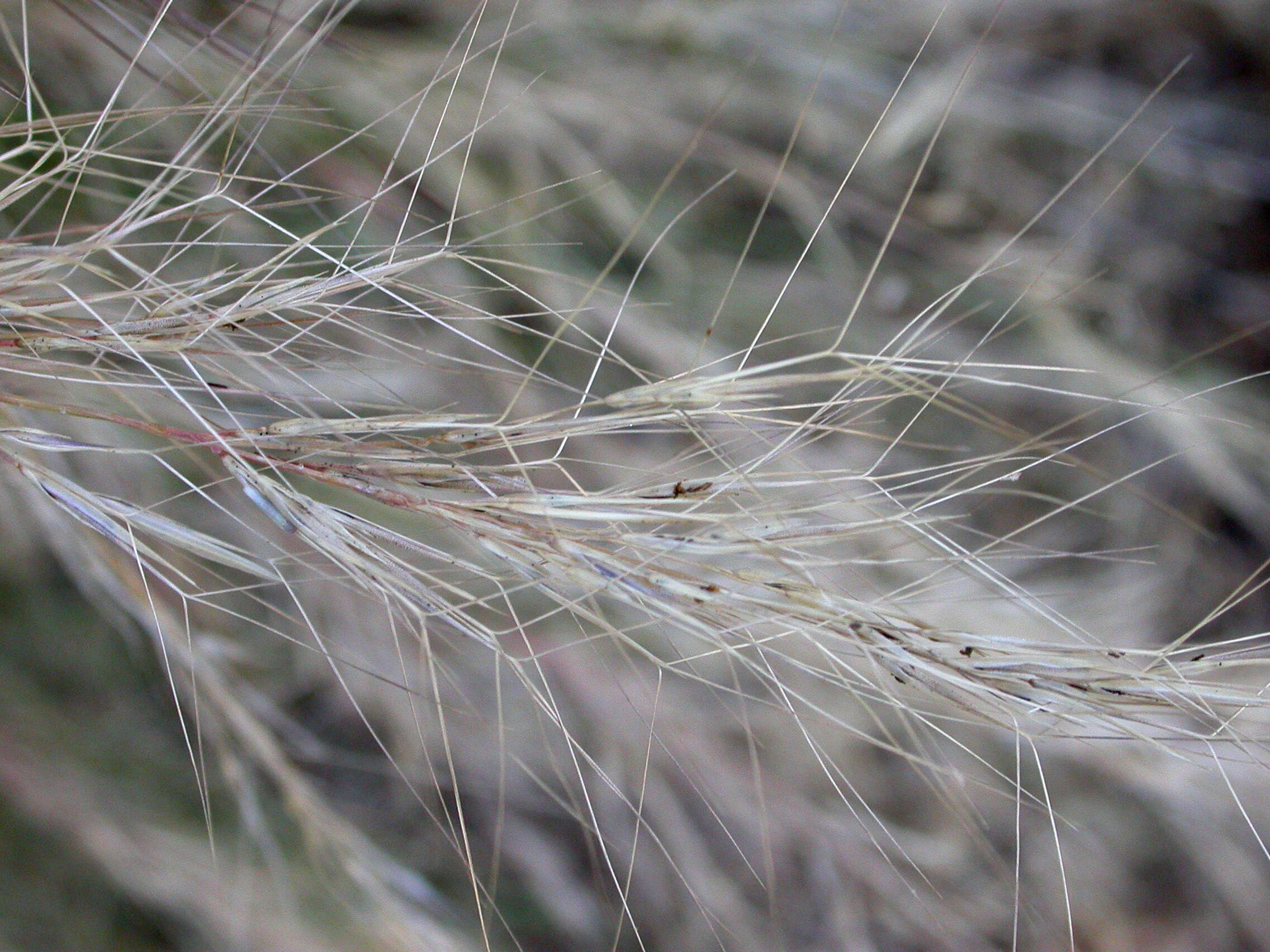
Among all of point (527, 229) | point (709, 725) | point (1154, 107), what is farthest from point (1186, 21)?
point (709, 725)

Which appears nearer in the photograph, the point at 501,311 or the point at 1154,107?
the point at 501,311

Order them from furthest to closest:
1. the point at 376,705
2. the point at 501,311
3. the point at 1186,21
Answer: the point at 1186,21
the point at 501,311
the point at 376,705

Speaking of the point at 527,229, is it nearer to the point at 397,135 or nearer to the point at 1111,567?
the point at 397,135

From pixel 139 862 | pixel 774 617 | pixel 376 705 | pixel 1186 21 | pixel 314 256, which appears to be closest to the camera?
pixel 774 617

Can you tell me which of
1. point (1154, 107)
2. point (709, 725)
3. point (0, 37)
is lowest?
point (709, 725)

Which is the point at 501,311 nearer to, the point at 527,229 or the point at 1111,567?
the point at 527,229

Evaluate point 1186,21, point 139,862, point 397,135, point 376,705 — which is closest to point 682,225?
point 397,135

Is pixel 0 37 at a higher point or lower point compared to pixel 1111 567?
higher
